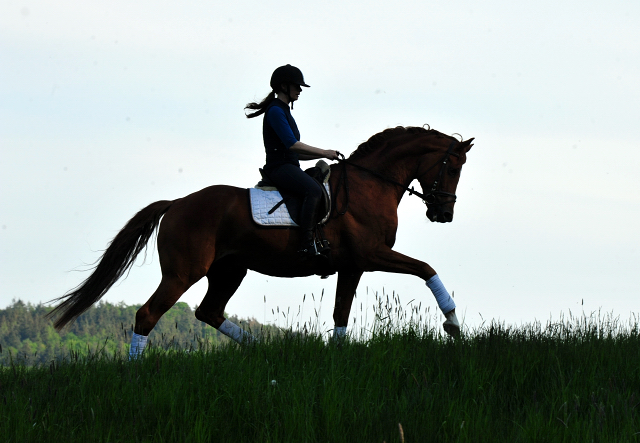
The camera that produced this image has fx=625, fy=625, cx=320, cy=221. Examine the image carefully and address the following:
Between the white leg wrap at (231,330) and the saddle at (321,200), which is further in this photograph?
the white leg wrap at (231,330)

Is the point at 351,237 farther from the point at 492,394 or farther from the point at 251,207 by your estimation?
the point at 492,394

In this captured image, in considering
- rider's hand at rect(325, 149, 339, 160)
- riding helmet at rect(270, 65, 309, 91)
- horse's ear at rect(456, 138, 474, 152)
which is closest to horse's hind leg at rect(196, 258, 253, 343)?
rider's hand at rect(325, 149, 339, 160)

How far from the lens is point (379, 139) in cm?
839

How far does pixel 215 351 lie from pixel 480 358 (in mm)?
2747

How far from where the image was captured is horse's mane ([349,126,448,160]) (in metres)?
8.38

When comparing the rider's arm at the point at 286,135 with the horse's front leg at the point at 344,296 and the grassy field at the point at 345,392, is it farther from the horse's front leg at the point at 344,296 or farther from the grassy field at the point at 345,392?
the grassy field at the point at 345,392

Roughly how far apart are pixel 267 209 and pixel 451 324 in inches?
104

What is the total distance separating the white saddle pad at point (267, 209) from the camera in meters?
7.36

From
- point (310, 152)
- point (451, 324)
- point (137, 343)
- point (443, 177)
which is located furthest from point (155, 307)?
point (443, 177)

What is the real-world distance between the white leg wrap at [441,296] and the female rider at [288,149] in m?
1.59

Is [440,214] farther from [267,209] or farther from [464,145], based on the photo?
[267,209]

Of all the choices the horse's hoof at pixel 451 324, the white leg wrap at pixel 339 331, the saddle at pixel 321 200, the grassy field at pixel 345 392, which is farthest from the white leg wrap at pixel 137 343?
the horse's hoof at pixel 451 324

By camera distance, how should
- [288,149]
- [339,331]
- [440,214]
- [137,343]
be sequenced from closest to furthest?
[137,343] → [288,149] → [339,331] → [440,214]

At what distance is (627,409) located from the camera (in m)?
5.16
